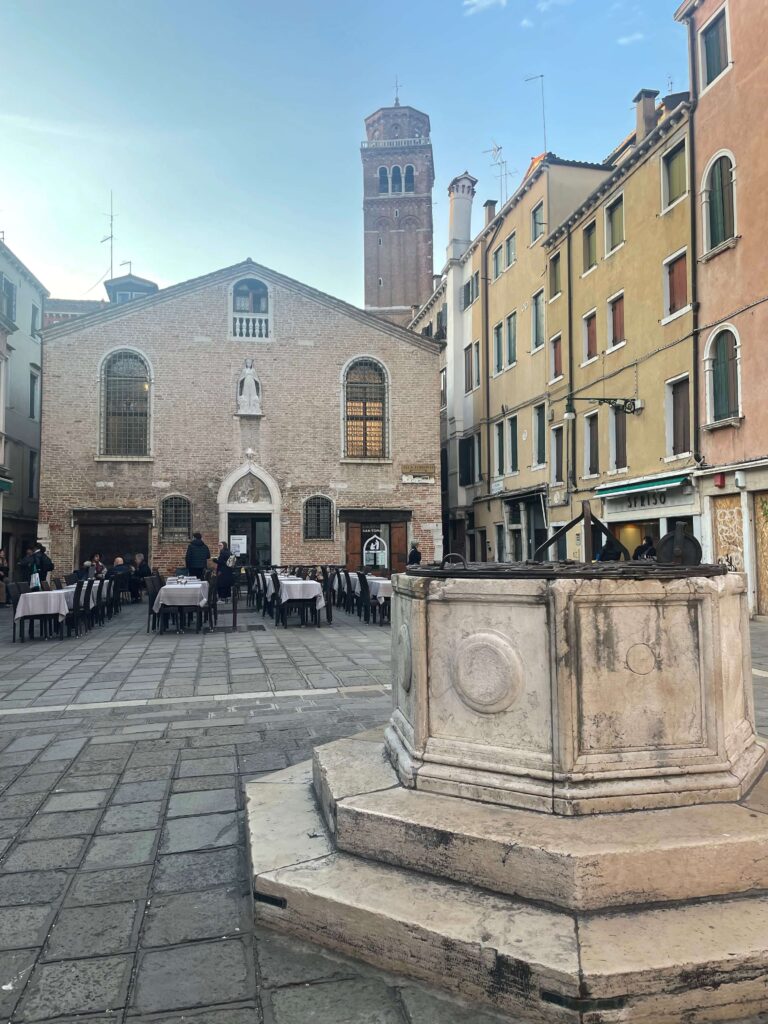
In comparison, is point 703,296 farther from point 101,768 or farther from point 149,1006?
point 149,1006

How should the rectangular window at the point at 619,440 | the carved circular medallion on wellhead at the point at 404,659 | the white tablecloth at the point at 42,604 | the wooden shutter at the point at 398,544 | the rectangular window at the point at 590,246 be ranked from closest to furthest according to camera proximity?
1. the carved circular medallion on wellhead at the point at 404,659
2. the white tablecloth at the point at 42,604
3. the rectangular window at the point at 619,440
4. the rectangular window at the point at 590,246
5. the wooden shutter at the point at 398,544

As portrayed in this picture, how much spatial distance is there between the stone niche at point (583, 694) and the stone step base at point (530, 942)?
0.43 m

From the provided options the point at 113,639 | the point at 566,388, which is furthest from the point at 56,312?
the point at 113,639

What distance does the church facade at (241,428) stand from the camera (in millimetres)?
22391

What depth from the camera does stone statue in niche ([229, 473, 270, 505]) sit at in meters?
23.2

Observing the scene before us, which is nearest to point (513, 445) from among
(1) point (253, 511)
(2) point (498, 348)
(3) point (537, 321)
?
(2) point (498, 348)

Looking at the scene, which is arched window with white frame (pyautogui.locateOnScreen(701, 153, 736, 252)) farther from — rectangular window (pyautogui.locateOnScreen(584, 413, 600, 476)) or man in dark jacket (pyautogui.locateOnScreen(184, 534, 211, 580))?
man in dark jacket (pyautogui.locateOnScreen(184, 534, 211, 580))

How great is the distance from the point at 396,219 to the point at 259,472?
31.1 metres

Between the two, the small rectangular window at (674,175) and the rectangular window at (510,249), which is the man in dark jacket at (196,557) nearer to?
the small rectangular window at (674,175)

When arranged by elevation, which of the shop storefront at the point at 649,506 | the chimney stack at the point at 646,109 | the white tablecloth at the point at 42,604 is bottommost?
the white tablecloth at the point at 42,604

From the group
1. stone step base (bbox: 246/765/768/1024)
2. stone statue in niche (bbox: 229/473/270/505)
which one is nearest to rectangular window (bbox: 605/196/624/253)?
stone statue in niche (bbox: 229/473/270/505)

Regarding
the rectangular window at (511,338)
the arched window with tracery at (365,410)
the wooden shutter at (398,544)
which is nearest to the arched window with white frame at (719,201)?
the rectangular window at (511,338)

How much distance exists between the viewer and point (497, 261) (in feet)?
84.8

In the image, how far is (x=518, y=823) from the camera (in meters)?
2.61
